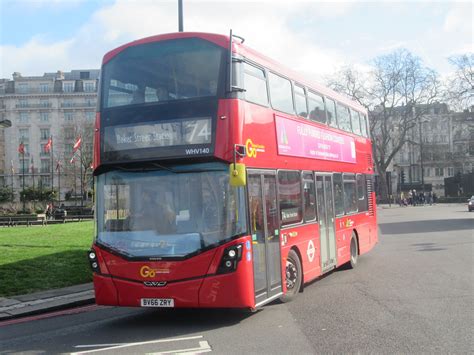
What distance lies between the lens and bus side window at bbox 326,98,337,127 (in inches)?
482

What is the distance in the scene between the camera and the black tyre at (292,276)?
30.0ft

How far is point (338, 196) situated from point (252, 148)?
4.73m

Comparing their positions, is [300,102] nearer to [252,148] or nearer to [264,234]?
[252,148]

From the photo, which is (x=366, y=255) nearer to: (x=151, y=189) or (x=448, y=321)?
(x=448, y=321)

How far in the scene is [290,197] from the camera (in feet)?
31.1

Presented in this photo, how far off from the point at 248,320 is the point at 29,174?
10775cm

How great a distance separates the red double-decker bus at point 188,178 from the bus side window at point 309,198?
1205 mm

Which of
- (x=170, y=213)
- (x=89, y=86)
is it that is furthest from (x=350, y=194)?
(x=89, y=86)

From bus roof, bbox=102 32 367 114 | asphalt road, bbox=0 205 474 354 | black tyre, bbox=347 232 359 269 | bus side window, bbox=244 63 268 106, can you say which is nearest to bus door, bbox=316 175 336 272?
asphalt road, bbox=0 205 474 354

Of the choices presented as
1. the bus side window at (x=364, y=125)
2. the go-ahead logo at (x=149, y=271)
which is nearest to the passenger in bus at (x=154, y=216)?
the go-ahead logo at (x=149, y=271)

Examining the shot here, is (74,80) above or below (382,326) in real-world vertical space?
above

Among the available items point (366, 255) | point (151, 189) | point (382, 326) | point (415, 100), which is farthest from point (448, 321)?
point (415, 100)

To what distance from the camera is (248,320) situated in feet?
26.2

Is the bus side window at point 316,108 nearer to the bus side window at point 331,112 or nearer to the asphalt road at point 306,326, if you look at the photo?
the bus side window at point 331,112
